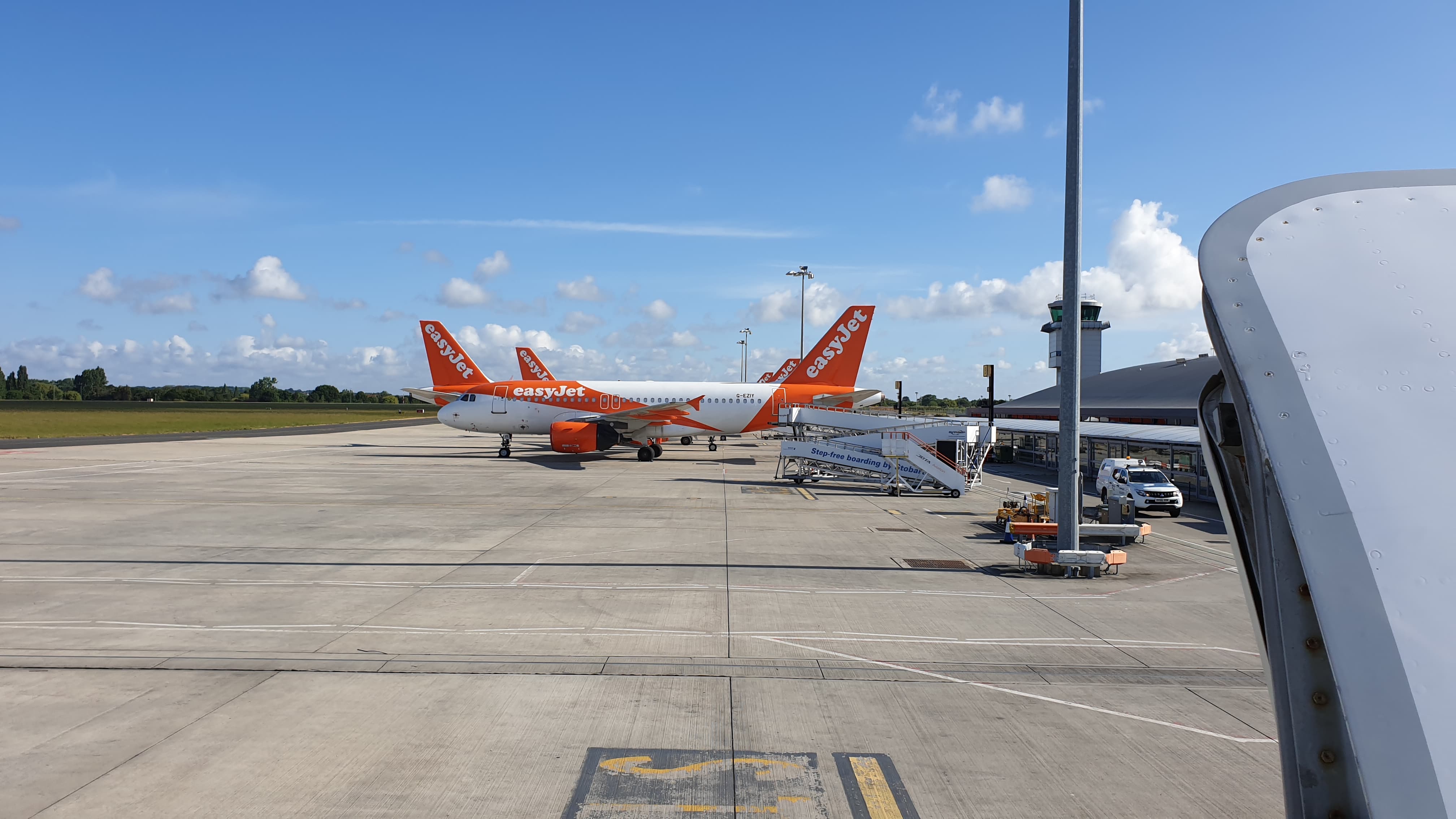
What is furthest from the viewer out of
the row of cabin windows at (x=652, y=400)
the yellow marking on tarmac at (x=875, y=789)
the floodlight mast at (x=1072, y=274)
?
the row of cabin windows at (x=652, y=400)

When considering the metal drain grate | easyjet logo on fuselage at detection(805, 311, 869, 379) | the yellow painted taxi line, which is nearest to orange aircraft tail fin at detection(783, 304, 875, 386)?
easyjet logo on fuselage at detection(805, 311, 869, 379)

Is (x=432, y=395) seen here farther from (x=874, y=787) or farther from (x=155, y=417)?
(x=155, y=417)

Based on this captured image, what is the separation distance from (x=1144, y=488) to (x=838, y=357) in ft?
70.5

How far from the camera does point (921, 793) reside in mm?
6250

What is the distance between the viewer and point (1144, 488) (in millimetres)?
25266

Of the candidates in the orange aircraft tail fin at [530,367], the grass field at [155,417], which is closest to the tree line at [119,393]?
the grass field at [155,417]

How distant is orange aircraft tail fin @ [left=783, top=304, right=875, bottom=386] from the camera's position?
145 ft

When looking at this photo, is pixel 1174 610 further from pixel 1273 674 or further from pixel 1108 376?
pixel 1108 376

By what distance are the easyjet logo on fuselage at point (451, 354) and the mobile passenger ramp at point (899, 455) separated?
19.4 m

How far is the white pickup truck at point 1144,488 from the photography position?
24938 mm

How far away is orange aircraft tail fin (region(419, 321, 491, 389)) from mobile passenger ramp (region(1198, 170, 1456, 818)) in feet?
143

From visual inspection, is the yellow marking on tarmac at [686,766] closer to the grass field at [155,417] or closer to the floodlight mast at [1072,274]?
the floodlight mast at [1072,274]

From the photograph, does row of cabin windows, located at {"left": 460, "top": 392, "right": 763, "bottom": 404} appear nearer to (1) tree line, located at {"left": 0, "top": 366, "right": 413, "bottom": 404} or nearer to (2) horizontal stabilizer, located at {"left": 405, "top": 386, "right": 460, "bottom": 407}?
(2) horizontal stabilizer, located at {"left": 405, "top": 386, "right": 460, "bottom": 407}

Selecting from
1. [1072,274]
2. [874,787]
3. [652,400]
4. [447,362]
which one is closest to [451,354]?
[447,362]
